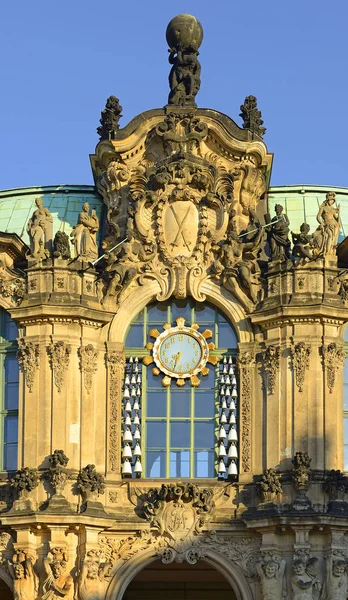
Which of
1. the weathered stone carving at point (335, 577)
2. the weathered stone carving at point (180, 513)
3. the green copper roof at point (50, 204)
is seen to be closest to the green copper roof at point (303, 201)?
the green copper roof at point (50, 204)

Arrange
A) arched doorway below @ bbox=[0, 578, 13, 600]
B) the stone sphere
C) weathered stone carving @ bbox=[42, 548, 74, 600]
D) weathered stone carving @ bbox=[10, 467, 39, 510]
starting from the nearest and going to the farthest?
1. weathered stone carving @ bbox=[42, 548, 74, 600]
2. weathered stone carving @ bbox=[10, 467, 39, 510]
3. arched doorway below @ bbox=[0, 578, 13, 600]
4. the stone sphere

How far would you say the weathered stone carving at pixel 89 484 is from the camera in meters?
47.0

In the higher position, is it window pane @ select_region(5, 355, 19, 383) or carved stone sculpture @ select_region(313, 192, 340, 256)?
carved stone sculpture @ select_region(313, 192, 340, 256)

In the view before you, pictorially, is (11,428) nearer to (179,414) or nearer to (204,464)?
(179,414)

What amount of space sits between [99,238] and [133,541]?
8.00 metres

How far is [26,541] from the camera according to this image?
46.9 meters

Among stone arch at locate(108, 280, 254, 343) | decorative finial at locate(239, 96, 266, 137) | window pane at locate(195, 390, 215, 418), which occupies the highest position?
decorative finial at locate(239, 96, 266, 137)

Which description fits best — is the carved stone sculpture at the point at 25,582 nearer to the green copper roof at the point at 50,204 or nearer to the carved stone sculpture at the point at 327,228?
the green copper roof at the point at 50,204

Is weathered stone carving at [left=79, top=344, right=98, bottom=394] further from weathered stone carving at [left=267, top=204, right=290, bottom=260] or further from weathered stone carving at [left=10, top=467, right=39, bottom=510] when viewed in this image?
weathered stone carving at [left=267, top=204, right=290, bottom=260]

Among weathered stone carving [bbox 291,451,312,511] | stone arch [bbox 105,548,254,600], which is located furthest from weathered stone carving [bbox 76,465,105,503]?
weathered stone carving [bbox 291,451,312,511]

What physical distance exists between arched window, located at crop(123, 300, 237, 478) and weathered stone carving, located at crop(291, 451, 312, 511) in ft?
6.39

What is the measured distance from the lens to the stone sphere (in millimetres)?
51219

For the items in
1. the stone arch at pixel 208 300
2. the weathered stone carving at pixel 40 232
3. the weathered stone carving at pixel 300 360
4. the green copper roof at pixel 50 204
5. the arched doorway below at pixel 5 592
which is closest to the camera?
the weathered stone carving at pixel 300 360

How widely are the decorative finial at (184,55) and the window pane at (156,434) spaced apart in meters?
8.23
